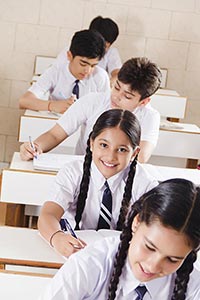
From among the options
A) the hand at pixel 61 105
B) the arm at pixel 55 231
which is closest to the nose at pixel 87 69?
the hand at pixel 61 105

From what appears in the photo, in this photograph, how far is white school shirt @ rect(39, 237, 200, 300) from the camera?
1691mm

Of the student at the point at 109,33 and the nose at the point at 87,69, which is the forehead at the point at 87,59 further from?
the student at the point at 109,33

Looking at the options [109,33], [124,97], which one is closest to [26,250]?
[124,97]

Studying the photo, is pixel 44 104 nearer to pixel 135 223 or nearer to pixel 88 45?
pixel 88 45

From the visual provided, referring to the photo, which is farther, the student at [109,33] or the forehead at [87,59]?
the student at [109,33]

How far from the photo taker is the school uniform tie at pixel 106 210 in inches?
103

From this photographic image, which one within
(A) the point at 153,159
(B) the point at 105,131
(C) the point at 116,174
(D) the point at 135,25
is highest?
(D) the point at 135,25

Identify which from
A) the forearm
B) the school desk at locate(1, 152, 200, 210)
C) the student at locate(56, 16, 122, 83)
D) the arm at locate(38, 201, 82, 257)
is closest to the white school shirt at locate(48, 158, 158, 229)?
the arm at locate(38, 201, 82, 257)

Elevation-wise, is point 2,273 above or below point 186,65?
below

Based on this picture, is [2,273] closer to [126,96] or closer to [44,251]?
[44,251]

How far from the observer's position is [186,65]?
5965 millimetres

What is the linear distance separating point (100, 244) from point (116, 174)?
2.83 feet

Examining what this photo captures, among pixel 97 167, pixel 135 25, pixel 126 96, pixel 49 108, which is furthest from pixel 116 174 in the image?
pixel 135 25

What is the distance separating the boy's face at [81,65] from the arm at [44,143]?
91 cm
